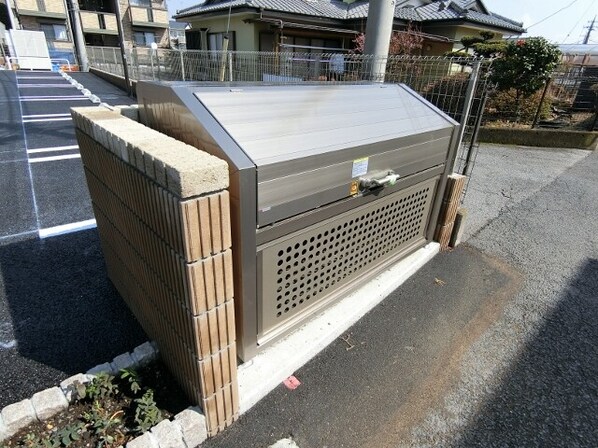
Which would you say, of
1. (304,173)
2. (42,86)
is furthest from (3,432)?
(42,86)

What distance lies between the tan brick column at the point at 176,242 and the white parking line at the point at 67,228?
166 centimetres

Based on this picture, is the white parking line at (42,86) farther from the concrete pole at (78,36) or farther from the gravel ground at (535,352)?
the gravel ground at (535,352)

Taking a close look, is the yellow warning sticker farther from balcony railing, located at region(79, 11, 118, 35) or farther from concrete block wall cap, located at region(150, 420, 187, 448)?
balcony railing, located at region(79, 11, 118, 35)

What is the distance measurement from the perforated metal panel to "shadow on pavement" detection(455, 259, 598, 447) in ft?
3.61

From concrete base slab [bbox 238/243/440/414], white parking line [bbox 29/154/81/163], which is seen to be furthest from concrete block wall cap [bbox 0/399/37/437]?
white parking line [bbox 29/154/81/163]

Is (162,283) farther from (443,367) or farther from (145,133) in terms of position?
(443,367)

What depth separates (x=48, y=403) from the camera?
1.60 m

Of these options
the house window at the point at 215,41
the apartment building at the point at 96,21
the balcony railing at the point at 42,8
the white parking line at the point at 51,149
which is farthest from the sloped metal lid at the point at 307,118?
the balcony railing at the point at 42,8

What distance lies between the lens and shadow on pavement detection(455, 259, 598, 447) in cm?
178

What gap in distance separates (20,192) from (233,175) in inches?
166

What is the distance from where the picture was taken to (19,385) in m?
1.85

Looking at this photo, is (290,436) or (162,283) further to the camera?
(290,436)

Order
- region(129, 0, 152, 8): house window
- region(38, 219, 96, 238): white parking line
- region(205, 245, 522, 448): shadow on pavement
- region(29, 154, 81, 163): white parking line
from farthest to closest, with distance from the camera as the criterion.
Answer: region(129, 0, 152, 8): house window
region(29, 154, 81, 163): white parking line
region(38, 219, 96, 238): white parking line
region(205, 245, 522, 448): shadow on pavement

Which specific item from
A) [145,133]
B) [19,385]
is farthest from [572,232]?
[19,385]
